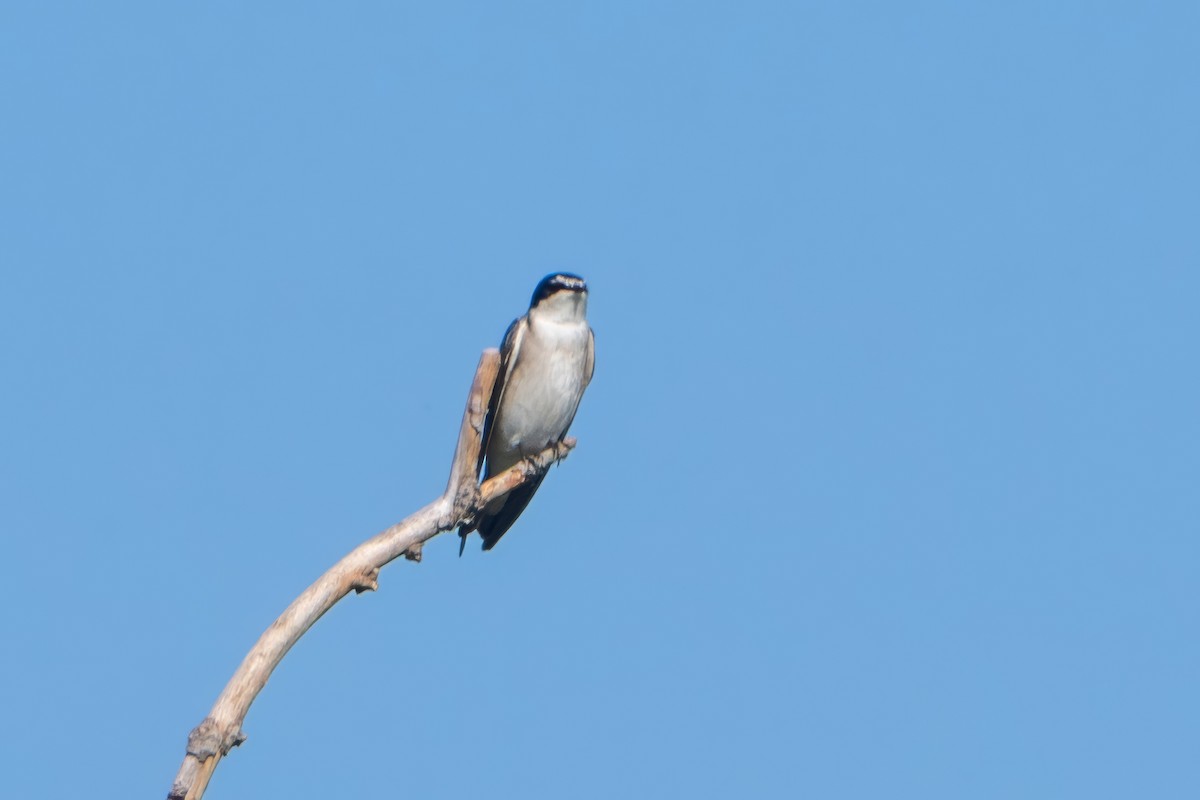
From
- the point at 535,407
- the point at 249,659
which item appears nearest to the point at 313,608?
the point at 249,659

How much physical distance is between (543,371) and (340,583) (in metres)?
5.25

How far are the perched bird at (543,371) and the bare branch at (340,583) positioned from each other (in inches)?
104

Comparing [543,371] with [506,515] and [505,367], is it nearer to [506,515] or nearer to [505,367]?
[505,367]

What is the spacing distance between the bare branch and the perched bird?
2649 mm

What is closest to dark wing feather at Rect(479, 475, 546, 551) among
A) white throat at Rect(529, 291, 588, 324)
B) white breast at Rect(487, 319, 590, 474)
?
white breast at Rect(487, 319, 590, 474)

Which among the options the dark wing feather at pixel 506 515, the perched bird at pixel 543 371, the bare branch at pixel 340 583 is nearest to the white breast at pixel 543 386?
the perched bird at pixel 543 371

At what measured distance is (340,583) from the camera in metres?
8.92

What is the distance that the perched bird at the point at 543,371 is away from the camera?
1395cm

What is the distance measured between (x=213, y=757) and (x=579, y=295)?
682 centimetres

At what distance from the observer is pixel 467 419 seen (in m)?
10.4

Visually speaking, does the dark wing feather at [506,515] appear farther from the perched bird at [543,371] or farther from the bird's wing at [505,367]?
the bird's wing at [505,367]

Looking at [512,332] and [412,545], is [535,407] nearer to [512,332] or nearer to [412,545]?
[512,332]

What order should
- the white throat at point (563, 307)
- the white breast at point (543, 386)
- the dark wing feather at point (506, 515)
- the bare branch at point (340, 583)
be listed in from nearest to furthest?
the bare branch at point (340, 583)
the dark wing feather at point (506, 515)
the white breast at point (543, 386)
the white throat at point (563, 307)

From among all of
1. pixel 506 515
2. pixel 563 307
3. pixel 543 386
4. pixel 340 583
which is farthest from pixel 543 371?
pixel 340 583
